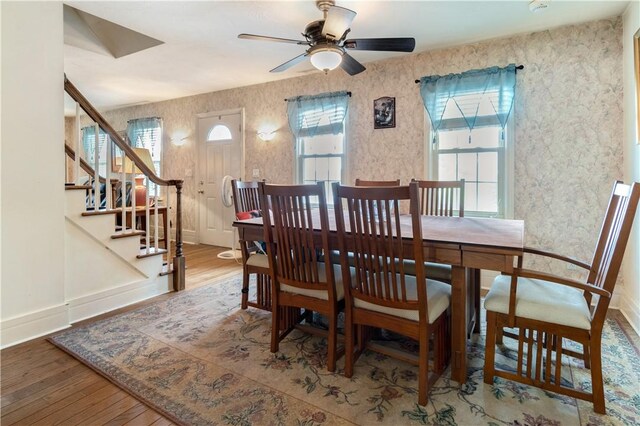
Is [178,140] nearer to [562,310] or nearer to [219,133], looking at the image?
[219,133]

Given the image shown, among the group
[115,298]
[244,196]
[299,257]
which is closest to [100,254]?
[115,298]

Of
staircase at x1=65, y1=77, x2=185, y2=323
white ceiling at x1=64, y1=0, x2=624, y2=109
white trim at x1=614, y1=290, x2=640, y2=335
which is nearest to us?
white trim at x1=614, y1=290, x2=640, y2=335

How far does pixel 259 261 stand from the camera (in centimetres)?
249

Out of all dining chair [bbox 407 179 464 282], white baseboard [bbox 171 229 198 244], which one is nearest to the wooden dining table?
dining chair [bbox 407 179 464 282]

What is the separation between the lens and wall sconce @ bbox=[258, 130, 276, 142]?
4.82 meters

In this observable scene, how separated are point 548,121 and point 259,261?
2.93m

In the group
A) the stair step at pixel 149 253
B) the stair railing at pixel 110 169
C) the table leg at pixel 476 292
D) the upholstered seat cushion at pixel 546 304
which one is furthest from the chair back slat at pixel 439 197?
the stair step at pixel 149 253

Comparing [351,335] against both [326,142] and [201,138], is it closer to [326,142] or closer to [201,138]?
[326,142]

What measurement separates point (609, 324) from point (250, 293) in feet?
9.53

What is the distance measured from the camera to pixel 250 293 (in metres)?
3.12

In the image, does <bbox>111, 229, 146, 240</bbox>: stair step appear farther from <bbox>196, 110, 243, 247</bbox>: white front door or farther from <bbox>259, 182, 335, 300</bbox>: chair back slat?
<bbox>196, 110, 243, 247</bbox>: white front door

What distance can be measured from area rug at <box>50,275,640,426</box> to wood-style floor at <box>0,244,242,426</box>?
0.06 meters

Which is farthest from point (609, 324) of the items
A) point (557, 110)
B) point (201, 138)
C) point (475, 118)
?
point (201, 138)

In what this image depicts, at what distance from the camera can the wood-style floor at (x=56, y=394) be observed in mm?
1494
